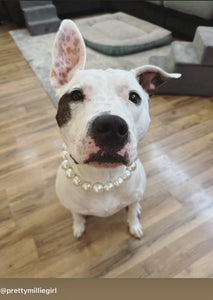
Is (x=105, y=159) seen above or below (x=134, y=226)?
above

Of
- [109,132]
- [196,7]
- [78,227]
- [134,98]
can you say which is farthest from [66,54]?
[196,7]

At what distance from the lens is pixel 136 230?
131 cm

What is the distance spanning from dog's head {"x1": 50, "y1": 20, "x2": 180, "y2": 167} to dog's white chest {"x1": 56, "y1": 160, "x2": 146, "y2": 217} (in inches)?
11.6

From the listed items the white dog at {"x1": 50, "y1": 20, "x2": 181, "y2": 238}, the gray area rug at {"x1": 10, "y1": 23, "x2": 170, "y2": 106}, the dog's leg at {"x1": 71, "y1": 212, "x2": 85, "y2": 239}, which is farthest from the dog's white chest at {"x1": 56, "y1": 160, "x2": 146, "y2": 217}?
the gray area rug at {"x1": 10, "y1": 23, "x2": 170, "y2": 106}

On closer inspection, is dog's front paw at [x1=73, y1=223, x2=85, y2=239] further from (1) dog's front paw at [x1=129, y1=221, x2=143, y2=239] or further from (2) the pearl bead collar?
(2) the pearl bead collar

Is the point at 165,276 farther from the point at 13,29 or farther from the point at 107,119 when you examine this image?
the point at 13,29

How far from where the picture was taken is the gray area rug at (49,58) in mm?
2920

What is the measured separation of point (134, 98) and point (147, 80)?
221 millimetres

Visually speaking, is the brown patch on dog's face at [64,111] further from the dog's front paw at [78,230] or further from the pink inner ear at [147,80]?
the dog's front paw at [78,230]

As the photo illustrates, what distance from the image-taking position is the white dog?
2.29 ft

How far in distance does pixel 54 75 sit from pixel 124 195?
64cm

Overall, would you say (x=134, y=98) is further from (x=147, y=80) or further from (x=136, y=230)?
(x=136, y=230)

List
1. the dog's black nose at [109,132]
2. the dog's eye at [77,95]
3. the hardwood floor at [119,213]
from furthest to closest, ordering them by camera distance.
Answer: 1. the hardwood floor at [119,213]
2. the dog's eye at [77,95]
3. the dog's black nose at [109,132]

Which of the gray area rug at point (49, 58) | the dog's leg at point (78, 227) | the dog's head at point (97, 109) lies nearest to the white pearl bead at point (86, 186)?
the dog's head at point (97, 109)
